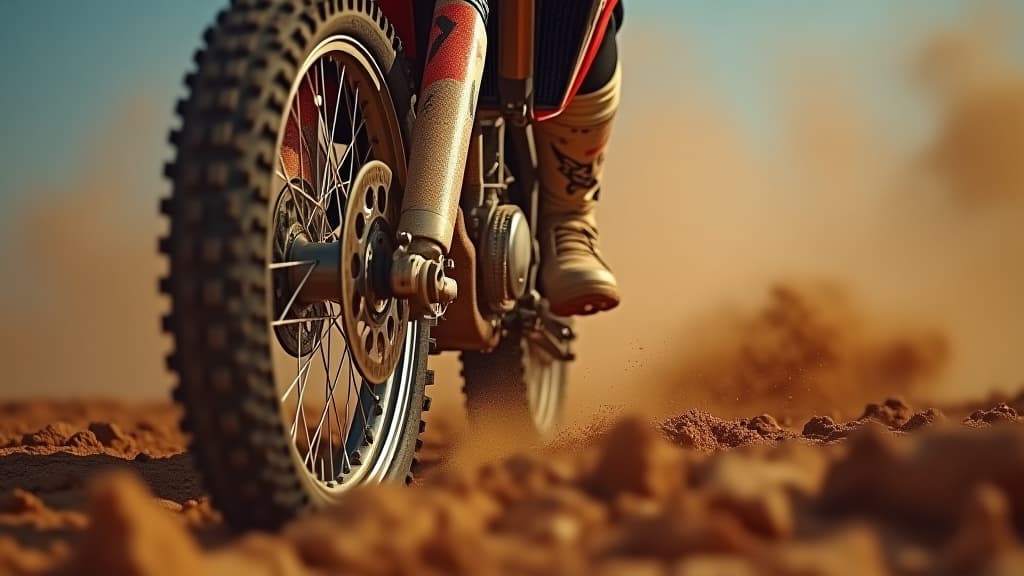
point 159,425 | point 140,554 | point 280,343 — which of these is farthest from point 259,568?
point 159,425

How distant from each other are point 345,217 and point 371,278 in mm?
157

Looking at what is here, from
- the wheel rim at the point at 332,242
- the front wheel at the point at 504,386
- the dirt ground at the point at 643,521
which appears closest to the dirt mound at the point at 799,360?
the front wheel at the point at 504,386

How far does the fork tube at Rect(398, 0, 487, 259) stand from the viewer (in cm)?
255

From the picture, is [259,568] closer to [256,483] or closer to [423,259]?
[256,483]

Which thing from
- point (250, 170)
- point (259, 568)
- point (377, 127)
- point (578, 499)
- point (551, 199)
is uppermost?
point (551, 199)

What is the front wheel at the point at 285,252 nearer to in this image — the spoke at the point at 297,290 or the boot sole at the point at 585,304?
the spoke at the point at 297,290

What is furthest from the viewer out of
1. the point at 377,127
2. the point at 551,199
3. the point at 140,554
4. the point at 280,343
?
the point at 551,199

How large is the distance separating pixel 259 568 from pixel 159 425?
4.59 m

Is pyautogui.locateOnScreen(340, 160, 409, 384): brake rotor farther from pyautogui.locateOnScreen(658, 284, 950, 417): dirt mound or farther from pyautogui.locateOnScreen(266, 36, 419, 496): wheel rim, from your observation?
pyautogui.locateOnScreen(658, 284, 950, 417): dirt mound

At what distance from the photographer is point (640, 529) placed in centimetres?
135

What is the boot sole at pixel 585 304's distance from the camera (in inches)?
158

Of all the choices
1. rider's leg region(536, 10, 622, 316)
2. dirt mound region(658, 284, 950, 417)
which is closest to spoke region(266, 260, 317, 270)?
rider's leg region(536, 10, 622, 316)

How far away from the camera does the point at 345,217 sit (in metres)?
2.39

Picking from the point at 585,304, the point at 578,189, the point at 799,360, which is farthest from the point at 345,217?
the point at 799,360
